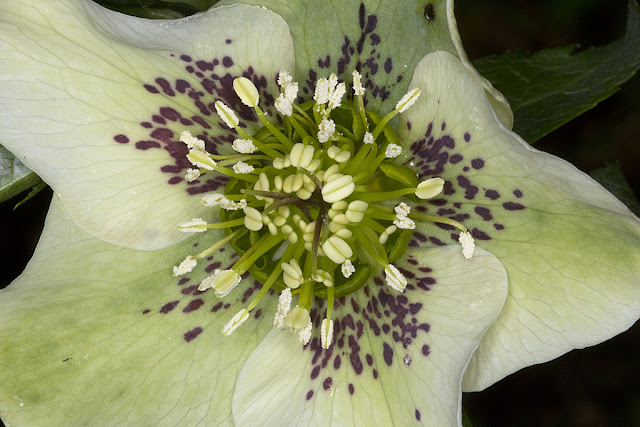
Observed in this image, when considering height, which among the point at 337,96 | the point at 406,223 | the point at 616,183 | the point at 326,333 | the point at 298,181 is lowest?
the point at 616,183

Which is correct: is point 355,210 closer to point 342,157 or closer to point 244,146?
point 342,157

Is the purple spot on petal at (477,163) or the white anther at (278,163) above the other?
the white anther at (278,163)

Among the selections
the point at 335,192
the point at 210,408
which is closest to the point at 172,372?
the point at 210,408

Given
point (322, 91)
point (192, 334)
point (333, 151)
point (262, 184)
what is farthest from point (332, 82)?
point (192, 334)

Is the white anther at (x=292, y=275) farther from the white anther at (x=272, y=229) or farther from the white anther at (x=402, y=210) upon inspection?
the white anther at (x=402, y=210)

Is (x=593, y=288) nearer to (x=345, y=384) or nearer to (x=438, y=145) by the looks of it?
(x=438, y=145)

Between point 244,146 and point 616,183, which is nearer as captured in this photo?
point 244,146

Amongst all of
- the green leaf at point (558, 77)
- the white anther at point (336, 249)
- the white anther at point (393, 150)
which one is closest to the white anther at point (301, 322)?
the white anther at point (336, 249)
